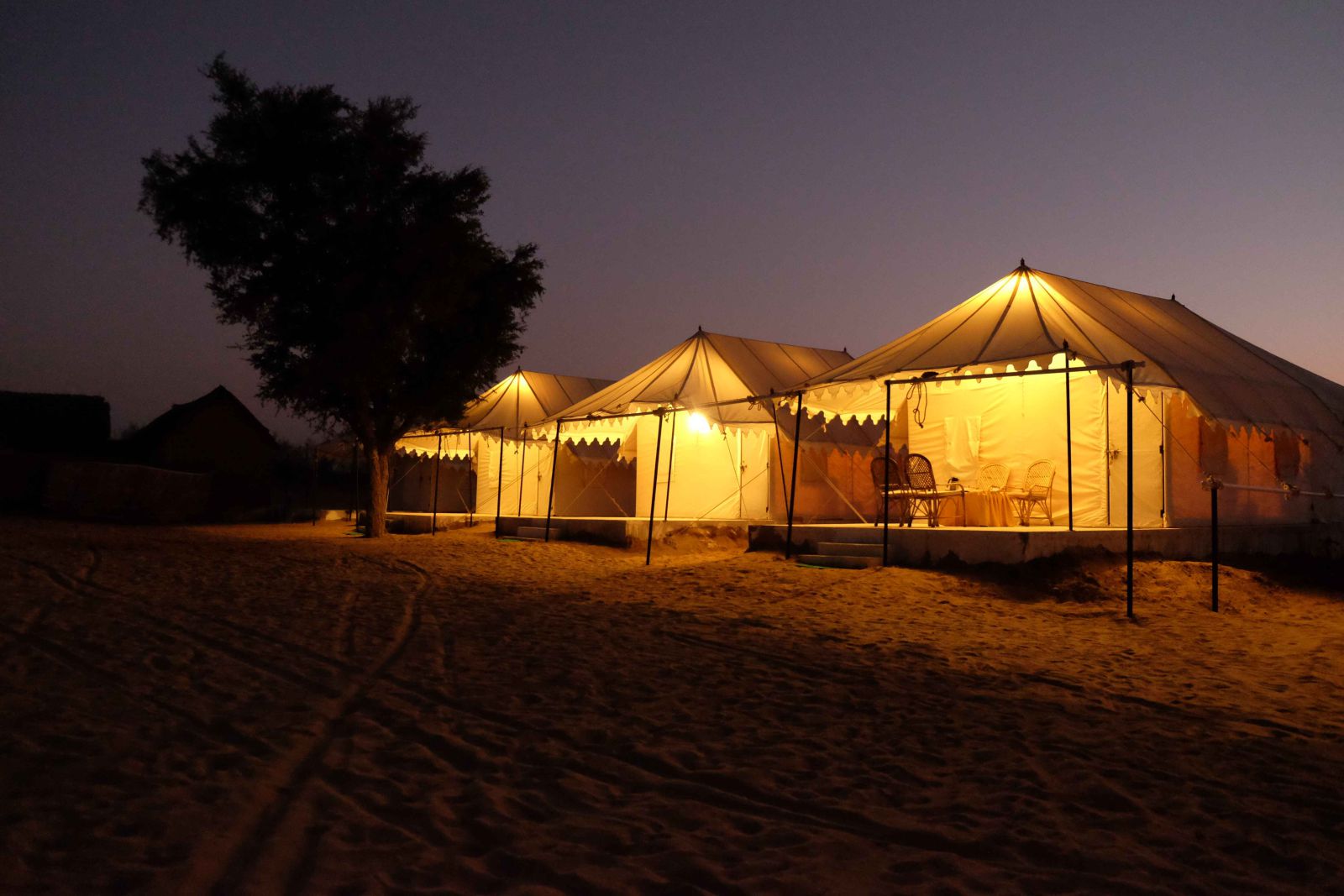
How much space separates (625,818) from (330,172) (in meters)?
14.6

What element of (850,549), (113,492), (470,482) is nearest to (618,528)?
(850,549)

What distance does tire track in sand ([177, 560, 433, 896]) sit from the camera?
8.57 ft

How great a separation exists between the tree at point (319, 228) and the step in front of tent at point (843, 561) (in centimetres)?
827

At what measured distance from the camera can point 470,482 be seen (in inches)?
848

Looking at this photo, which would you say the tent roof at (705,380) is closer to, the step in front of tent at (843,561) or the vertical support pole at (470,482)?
the step in front of tent at (843,561)

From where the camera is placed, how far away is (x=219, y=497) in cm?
2359

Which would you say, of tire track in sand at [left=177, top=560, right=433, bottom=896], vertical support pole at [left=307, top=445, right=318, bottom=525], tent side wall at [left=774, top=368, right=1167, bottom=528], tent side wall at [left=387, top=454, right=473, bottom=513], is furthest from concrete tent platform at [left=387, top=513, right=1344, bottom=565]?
vertical support pole at [left=307, top=445, right=318, bottom=525]

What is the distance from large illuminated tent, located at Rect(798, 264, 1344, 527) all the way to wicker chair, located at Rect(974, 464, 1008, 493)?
129mm

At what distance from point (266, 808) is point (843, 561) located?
7.91 m

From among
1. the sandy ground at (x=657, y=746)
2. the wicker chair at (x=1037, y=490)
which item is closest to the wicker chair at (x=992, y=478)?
the wicker chair at (x=1037, y=490)

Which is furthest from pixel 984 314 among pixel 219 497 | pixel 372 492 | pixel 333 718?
pixel 219 497

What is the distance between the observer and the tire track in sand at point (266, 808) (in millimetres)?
2611

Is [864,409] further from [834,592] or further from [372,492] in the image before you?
[372,492]

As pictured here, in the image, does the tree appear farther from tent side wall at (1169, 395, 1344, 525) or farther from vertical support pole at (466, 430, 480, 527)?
tent side wall at (1169, 395, 1344, 525)
